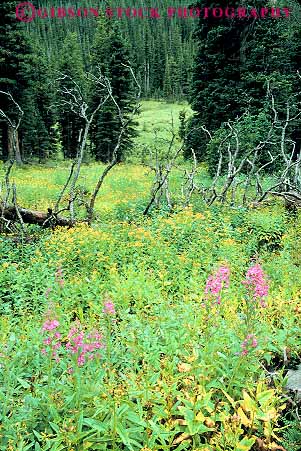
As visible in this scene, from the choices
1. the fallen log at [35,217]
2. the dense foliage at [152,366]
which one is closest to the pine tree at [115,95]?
the fallen log at [35,217]

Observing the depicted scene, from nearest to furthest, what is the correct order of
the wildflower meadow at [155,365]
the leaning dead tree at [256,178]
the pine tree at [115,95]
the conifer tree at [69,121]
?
1. the wildflower meadow at [155,365]
2. the leaning dead tree at [256,178]
3. the pine tree at [115,95]
4. the conifer tree at [69,121]

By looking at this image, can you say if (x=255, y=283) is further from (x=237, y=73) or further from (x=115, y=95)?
(x=115, y=95)

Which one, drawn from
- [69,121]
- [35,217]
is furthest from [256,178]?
[69,121]

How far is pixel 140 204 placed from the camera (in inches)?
487

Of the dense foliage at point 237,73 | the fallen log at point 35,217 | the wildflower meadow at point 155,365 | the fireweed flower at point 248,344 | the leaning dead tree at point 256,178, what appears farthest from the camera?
the dense foliage at point 237,73

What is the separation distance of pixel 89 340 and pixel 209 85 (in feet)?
75.3

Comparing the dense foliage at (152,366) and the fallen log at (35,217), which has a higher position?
the dense foliage at (152,366)

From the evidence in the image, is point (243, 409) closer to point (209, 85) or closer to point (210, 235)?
point (210, 235)

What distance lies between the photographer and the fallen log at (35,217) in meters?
10.0

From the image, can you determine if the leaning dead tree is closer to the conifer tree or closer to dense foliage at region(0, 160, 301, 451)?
dense foliage at region(0, 160, 301, 451)

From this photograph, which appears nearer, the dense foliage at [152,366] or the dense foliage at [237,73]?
the dense foliage at [152,366]

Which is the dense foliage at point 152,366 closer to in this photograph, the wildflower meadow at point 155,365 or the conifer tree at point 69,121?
the wildflower meadow at point 155,365

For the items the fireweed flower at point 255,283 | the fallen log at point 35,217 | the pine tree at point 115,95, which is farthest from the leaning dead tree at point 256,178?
the pine tree at point 115,95

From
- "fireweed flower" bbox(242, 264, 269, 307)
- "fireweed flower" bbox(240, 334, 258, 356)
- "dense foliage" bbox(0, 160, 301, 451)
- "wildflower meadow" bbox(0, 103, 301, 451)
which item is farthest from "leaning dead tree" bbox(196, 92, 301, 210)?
"fireweed flower" bbox(240, 334, 258, 356)
